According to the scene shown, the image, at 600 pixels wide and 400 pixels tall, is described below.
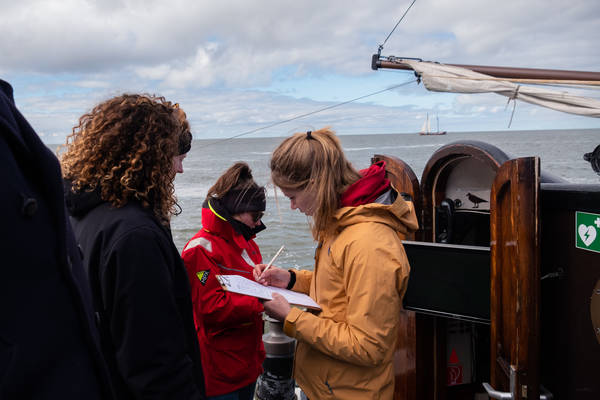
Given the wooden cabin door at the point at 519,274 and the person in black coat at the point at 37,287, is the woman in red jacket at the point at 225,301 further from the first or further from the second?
the person in black coat at the point at 37,287

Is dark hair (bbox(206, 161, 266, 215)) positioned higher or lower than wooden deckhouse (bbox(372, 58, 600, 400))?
higher

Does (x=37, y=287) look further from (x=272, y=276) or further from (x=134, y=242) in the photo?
(x=272, y=276)

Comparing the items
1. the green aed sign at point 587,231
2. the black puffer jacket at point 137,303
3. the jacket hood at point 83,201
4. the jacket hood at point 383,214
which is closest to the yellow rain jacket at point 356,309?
the jacket hood at point 383,214

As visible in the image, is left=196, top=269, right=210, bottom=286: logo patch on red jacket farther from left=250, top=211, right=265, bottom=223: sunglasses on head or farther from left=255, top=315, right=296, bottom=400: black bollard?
left=255, top=315, right=296, bottom=400: black bollard

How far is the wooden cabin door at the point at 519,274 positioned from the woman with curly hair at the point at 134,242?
1.30 m

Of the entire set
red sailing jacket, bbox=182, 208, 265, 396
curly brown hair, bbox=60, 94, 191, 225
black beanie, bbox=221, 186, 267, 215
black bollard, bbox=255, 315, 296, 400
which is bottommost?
black bollard, bbox=255, 315, 296, 400

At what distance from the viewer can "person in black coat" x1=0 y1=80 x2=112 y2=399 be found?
90 cm

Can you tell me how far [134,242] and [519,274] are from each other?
1495 millimetres

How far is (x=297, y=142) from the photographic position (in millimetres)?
1995

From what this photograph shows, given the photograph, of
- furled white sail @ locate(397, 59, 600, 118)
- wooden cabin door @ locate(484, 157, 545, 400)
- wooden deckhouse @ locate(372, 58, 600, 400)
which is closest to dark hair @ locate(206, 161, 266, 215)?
wooden deckhouse @ locate(372, 58, 600, 400)

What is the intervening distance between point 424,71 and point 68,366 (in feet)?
19.4

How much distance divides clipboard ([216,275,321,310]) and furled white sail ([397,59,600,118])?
4.13 metres

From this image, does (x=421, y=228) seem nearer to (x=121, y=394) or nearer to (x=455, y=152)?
(x=455, y=152)

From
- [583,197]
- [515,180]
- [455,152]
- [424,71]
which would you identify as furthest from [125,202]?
[424,71]
